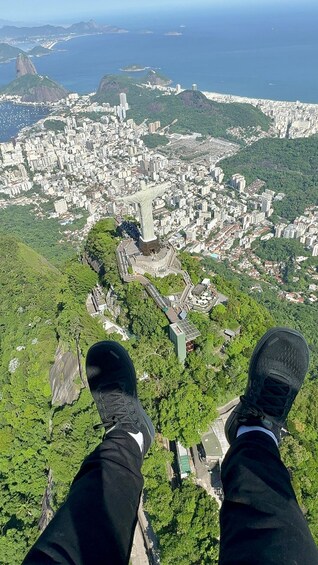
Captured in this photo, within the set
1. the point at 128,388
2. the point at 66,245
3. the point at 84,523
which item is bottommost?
the point at 66,245

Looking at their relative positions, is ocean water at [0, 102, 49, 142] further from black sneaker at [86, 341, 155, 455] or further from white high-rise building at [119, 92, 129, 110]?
black sneaker at [86, 341, 155, 455]

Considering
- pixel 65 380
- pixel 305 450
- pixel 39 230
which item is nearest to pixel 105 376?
pixel 305 450

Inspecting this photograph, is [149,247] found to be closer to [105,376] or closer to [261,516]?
[105,376]

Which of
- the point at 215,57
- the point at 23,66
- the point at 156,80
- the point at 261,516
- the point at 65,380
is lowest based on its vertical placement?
the point at 65,380

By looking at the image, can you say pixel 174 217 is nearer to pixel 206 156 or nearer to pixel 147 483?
pixel 206 156

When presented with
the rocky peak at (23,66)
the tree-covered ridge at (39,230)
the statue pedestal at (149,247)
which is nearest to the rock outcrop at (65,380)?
the statue pedestal at (149,247)

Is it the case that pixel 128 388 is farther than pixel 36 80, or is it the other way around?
pixel 36 80

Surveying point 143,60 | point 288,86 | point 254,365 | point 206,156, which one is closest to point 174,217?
point 206,156

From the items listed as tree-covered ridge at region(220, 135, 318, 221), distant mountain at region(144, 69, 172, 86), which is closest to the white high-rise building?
distant mountain at region(144, 69, 172, 86)

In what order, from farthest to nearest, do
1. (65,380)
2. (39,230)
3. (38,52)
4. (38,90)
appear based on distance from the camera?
1. (38,52)
2. (38,90)
3. (39,230)
4. (65,380)
